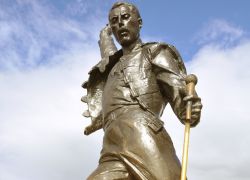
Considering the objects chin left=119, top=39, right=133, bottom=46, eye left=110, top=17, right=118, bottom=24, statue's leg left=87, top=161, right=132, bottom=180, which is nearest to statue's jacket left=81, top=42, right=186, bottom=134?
chin left=119, top=39, right=133, bottom=46

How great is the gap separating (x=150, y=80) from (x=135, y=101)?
0.35 metres

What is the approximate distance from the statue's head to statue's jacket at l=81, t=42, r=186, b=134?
0.18 meters

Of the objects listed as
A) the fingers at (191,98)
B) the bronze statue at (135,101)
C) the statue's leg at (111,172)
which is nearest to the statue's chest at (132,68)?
the bronze statue at (135,101)

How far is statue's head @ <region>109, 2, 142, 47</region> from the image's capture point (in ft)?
21.4

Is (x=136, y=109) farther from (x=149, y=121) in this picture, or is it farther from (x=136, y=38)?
(x=136, y=38)

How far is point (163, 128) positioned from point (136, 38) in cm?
131

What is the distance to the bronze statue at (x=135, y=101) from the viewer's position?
5555mm

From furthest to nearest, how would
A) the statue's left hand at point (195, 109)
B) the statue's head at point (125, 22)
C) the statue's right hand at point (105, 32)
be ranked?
the statue's right hand at point (105, 32) < the statue's head at point (125, 22) < the statue's left hand at point (195, 109)

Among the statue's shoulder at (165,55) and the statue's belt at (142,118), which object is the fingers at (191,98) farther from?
the statue's shoulder at (165,55)

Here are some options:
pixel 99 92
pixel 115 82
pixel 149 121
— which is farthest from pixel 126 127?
pixel 99 92

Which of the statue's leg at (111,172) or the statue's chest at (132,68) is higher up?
the statue's chest at (132,68)

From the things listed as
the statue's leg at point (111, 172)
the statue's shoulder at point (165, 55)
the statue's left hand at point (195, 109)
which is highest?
the statue's shoulder at point (165, 55)

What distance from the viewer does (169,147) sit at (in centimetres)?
577

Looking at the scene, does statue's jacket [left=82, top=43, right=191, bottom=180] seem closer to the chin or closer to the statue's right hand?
the chin
